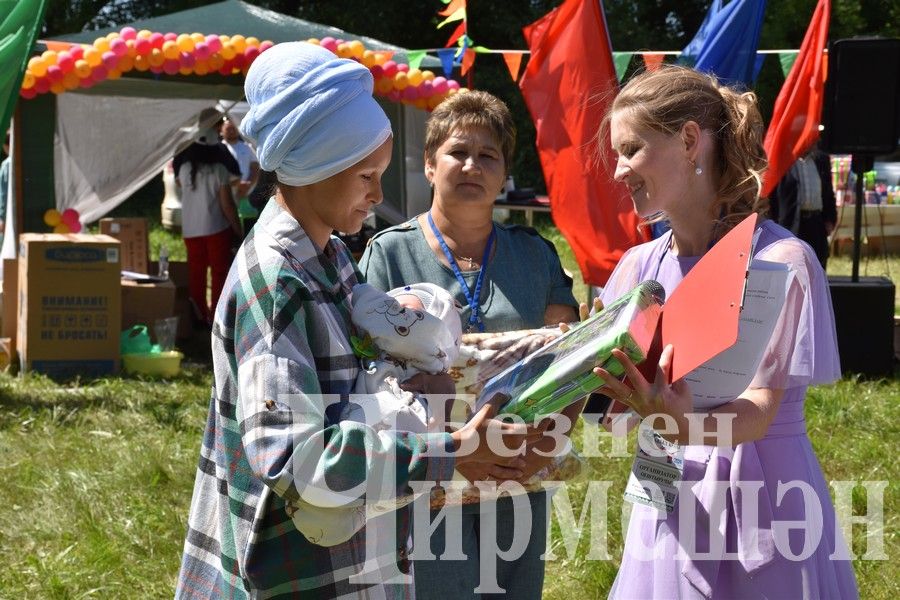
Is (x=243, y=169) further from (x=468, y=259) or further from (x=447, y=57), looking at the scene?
(x=468, y=259)

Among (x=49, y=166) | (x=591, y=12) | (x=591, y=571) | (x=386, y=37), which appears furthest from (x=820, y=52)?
(x=386, y=37)

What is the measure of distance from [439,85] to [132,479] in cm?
527

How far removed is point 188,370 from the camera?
7.60 meters

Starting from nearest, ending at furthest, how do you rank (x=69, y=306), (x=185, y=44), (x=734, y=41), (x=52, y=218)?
(x=734, y=41)
(x=69, y=306)
(x=52, y=218)
(x=185, y=44)

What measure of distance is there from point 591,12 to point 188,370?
144 inches

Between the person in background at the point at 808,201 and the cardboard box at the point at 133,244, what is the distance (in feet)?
17.6

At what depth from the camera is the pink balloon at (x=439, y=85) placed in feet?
29.8

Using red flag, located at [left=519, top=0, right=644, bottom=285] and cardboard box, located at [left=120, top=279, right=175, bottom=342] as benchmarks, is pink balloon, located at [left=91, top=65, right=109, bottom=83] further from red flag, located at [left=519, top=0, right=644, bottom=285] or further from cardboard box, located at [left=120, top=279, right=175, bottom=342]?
red flag, located at [left=519, top=0, right=644, bottom=285]

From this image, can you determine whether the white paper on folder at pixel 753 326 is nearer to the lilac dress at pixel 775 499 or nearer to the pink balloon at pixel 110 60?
the lilac dress at pixel 775 499

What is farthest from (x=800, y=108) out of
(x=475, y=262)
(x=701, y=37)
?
(x=475, y=262)

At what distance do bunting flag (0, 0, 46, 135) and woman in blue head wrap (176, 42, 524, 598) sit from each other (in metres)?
3.78

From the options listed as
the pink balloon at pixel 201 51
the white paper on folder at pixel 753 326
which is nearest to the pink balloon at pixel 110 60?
the pink balloon at pixel 201 51

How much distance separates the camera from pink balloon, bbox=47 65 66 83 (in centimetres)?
809

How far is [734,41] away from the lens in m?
6.51
